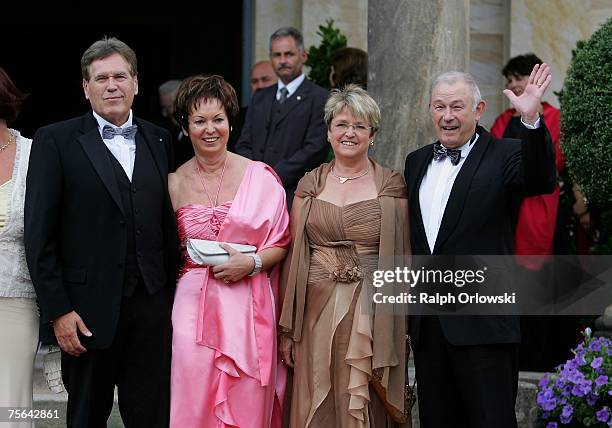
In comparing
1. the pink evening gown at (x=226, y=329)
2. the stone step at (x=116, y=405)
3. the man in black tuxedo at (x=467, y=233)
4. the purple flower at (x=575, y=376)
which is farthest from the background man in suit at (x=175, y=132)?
the purple flower at (x=575, y=376)

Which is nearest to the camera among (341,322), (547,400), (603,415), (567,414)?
(341,322)

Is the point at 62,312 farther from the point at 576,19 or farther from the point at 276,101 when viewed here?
the point at 576,19

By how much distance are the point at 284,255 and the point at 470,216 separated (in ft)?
3.16

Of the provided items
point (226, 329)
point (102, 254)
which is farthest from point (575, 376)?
point (102, 254)

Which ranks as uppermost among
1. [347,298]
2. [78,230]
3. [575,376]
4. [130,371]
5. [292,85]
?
[292,85]

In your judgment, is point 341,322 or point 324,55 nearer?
point 341,322

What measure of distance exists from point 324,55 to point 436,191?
3.71 metres

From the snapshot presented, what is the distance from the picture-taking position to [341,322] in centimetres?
568

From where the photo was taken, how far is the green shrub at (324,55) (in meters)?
9.02

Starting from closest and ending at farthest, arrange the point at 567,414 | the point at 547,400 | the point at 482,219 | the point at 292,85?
the point at 482,219 → the point at 567,414 → the point at 547,400 → the point at 292,85

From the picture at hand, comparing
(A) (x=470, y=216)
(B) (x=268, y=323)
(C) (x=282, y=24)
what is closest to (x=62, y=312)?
(B) (x=268, y=323)

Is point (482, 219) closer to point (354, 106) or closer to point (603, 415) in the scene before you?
point (354, 106)

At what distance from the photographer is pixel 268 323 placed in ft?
18.8

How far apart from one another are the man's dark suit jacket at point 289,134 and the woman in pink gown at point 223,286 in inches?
55.0
